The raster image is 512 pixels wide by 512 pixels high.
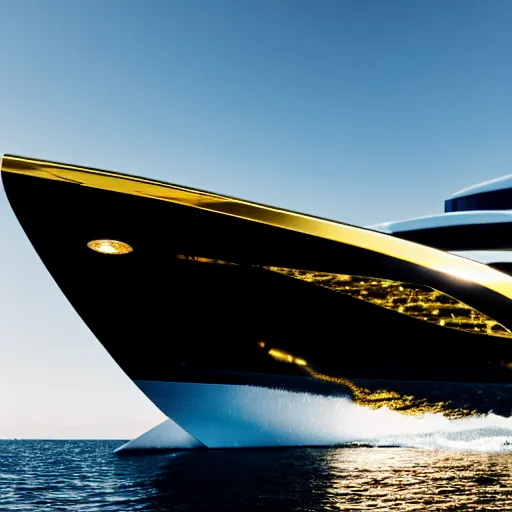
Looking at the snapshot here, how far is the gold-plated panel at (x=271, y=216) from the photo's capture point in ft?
16.1

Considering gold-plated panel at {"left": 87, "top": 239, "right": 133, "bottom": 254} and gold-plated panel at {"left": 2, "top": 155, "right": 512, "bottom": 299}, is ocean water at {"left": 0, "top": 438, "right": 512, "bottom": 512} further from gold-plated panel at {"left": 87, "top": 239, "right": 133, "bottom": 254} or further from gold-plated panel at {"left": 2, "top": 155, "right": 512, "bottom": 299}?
gold-plated panel at {"left": 87, "top": 239, "right": 133, "bottom": 254}

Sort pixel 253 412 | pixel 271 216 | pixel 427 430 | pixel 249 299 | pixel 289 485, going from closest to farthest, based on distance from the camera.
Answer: pixel 271 216, pixel 289 485, pixel 249 299, pixel 253 412, pixel 427 430

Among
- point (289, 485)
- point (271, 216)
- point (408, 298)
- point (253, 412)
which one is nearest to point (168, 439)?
point (253, 412)

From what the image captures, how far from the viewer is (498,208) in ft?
53.4

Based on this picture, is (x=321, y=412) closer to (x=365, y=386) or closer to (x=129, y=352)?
(x=365, y=386)

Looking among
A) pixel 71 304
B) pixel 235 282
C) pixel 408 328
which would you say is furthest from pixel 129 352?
pixel 408 328

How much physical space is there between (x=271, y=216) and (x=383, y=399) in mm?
5580

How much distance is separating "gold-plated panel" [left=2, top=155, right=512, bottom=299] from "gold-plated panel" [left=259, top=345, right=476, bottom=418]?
3540mm

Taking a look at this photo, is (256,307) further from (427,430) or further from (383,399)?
(427,430)

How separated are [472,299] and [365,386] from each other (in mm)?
3229

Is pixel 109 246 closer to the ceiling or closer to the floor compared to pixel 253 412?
closer to the ceiling

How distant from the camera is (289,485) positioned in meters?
6.14

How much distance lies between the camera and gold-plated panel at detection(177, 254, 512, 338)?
705cm

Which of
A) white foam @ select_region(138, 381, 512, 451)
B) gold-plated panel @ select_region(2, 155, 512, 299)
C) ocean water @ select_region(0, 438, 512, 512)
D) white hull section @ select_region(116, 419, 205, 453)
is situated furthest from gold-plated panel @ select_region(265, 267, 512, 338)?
white hull section @ select_region(116, 419, 205, 453)
